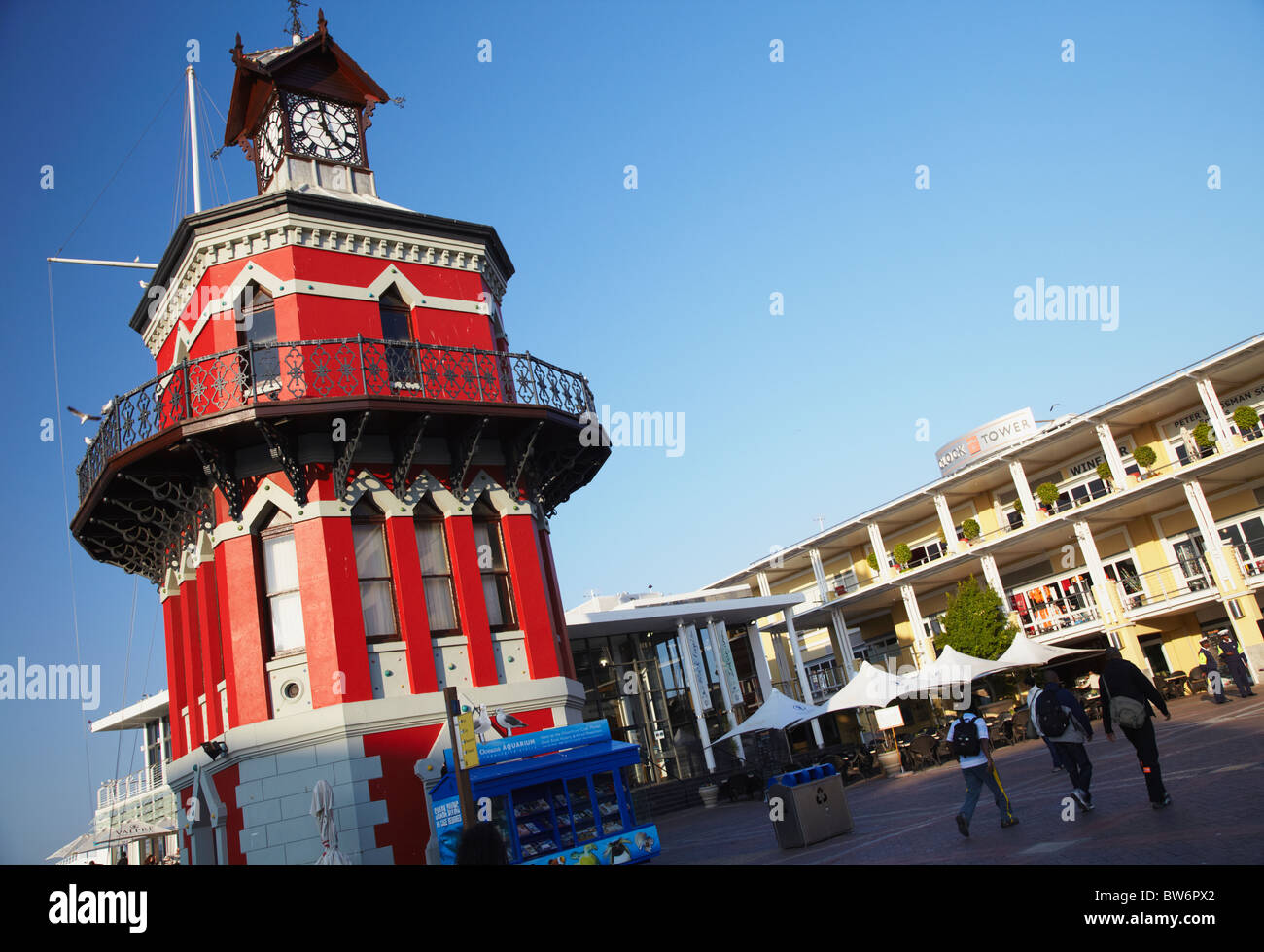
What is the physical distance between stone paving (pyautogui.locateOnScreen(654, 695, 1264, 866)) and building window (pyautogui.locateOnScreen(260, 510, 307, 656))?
7.58 m

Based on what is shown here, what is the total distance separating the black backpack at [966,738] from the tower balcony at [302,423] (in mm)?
8993

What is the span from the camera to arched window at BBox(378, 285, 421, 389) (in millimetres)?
16438

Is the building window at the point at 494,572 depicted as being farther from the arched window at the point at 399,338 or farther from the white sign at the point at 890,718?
the white sign at the point at 890,718

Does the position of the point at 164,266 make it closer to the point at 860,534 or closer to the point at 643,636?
the point at 643,636

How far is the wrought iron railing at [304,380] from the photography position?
15.3m

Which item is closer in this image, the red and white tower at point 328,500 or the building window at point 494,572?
the red and white tower at point 328,500

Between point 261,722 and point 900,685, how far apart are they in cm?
1803

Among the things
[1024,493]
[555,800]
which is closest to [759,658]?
[1024,493]

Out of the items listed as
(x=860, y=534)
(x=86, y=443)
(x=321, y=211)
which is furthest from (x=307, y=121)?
(x=860, y=534)

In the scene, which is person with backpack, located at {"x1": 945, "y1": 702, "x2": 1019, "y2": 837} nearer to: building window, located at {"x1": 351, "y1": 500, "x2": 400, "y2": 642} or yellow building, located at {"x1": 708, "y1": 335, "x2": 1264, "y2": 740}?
building window, located at {"x1": 351, "y1": 500, "x2": 400, "y2": 642}

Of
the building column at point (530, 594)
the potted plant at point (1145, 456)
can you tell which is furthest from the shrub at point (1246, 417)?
the building column at point (530, 594)

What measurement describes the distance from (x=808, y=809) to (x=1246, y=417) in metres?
28.9

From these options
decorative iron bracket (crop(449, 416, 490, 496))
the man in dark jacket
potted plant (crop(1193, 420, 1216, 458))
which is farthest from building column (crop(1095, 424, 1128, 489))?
decorative iron bracket (crop(449, 416, 490, 496))

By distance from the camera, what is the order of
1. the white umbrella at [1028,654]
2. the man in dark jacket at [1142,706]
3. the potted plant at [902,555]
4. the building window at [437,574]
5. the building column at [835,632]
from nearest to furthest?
the man in dark jacket at [1142,706]
the building window at [437,574]
the white umbrella at [1028,654]
the potted plant at [902,555]
the building column at [835,632]
